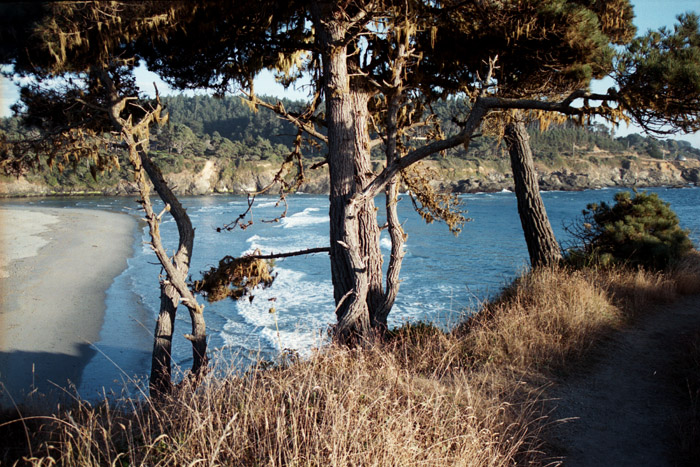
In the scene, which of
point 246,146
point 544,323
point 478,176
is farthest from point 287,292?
point 246,146

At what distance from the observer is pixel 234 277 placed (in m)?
7.20

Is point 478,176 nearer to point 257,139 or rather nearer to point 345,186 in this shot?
point 257,139

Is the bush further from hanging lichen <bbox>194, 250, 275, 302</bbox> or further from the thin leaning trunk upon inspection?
the thin leaning trunk

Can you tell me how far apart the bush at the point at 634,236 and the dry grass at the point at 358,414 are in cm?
375

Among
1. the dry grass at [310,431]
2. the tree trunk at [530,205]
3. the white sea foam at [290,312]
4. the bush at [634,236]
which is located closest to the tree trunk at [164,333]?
the dry grass at [310,431]

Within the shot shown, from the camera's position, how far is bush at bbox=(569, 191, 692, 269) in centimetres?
933

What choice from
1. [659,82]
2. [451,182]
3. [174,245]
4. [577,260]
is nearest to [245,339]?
[577,260]

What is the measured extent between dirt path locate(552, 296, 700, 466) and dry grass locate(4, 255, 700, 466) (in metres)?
0.25

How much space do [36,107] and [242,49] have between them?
3022 millimetres

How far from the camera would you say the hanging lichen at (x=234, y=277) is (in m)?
7.14

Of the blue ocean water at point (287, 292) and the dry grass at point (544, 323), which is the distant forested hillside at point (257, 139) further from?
the dry grass at point (544, 323)

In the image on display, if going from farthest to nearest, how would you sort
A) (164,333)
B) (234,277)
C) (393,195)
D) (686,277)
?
(686,277) < (234,277) < (164,333) < (393,195)

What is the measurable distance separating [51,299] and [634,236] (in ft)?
51.8

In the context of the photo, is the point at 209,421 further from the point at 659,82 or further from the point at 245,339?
the point at 245,339
